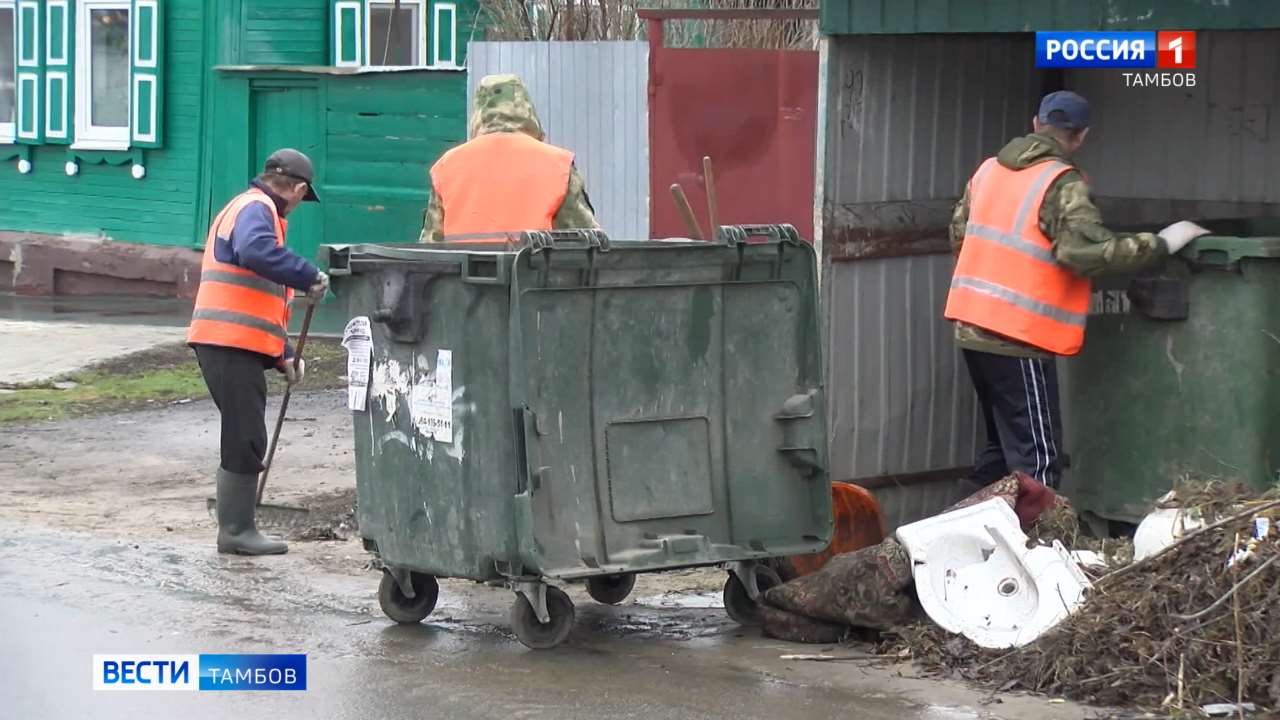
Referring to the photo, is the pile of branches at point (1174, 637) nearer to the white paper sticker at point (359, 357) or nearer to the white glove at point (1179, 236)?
the white glove at point (1179, 236)

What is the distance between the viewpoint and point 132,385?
1155 centimetres

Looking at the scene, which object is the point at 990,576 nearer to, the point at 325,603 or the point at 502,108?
the point at 325,603

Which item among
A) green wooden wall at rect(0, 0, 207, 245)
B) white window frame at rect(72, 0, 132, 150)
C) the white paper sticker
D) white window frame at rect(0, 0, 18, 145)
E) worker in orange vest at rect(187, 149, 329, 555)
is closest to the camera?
the white paper sticker

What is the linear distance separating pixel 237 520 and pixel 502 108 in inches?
73.6

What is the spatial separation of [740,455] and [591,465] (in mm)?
491

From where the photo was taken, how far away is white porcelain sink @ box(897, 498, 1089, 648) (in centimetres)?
573

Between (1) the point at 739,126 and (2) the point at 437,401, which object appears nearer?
(2) the point at 437,401

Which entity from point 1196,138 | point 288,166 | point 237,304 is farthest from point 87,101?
point 1196,138

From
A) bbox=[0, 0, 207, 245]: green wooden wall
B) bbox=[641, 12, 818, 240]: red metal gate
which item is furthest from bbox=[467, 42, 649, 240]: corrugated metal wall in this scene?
bbox=[0, 0, 207, 245]: green wooden wall

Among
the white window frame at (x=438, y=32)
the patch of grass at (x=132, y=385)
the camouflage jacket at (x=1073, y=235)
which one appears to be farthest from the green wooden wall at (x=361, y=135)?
the camouflage jacket at (x=1073, y=235)

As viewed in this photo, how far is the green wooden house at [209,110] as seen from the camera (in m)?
14.8

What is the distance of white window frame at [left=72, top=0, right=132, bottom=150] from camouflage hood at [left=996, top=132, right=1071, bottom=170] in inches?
476

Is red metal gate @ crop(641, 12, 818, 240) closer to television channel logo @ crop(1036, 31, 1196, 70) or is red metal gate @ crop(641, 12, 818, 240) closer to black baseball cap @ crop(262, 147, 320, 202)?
television channel logo @ crop(1036, 31, 1196, 70)

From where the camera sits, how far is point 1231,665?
205 inches
